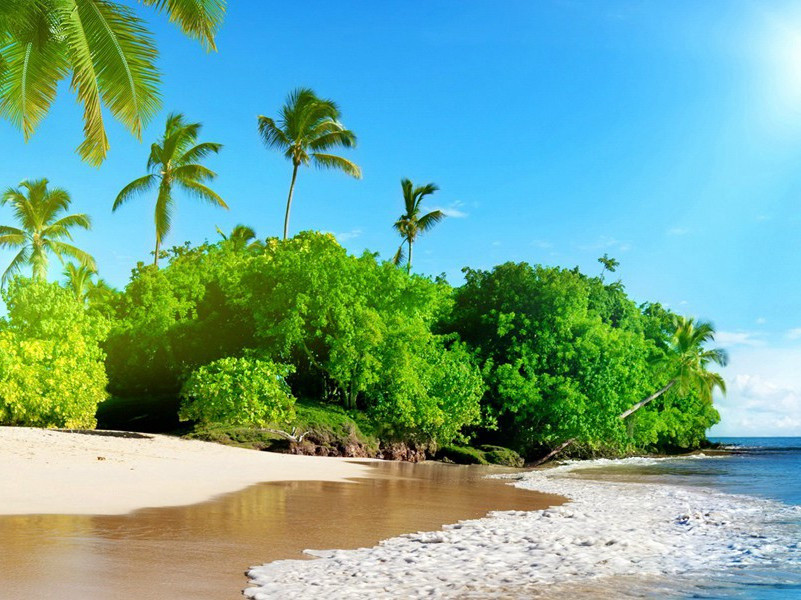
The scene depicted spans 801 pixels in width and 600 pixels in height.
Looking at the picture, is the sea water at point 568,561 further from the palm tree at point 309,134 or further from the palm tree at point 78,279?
the palm tree at point 78,279

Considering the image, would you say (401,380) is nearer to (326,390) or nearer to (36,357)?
(326,390)

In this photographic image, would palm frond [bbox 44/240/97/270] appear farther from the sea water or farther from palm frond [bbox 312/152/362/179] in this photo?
the sea water

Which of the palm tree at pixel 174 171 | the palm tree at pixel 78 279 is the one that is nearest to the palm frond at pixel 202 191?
Answer: the palm tree at pixel 174 171

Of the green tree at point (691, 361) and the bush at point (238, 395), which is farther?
the green tree at point (691, 361)

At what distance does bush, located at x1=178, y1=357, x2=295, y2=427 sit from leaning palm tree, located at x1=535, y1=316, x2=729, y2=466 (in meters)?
26.1

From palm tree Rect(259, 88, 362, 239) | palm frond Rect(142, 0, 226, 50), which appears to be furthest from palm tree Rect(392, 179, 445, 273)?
palm frond Rect(142, 0, 226, 50)

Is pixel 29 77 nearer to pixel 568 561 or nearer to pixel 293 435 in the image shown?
pixel 293 435

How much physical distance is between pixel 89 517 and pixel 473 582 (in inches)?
181

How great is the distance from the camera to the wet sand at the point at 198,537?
4984mm

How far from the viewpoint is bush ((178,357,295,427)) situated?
74.2 feet

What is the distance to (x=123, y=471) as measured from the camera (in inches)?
500

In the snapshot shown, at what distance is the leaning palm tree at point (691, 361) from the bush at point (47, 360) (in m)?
30.7

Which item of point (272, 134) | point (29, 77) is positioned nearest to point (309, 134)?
point (272, 134)

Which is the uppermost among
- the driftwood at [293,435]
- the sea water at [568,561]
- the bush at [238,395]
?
the bush at [238,395]
